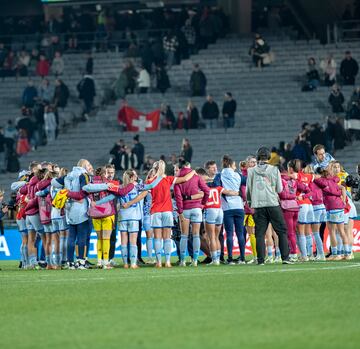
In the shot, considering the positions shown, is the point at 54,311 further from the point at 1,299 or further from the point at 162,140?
the point at 162,140

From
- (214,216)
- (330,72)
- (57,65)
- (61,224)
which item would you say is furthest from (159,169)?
(57,65)

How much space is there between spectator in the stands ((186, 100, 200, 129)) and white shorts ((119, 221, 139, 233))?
2000cm

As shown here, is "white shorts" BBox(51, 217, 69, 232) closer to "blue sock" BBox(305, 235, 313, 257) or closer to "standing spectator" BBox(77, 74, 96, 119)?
"blue sock" BBox(305, 235, 313, 257)

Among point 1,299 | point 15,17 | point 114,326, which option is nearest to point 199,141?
Answer: point 15,17

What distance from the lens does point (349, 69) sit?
156 feet

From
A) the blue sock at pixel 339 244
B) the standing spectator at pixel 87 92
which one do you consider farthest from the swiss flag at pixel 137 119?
the blue sock at pixel 339 244

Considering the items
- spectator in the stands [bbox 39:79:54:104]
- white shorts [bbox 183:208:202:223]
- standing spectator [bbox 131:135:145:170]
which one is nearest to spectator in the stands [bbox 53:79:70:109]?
spectator in the stands [bbox 39:79:54:104]

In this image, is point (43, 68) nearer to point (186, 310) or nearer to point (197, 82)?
point (197, 82)

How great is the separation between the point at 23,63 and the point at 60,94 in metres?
4.21

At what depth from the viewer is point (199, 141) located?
154 ft

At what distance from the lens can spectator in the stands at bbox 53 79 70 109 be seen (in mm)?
49938

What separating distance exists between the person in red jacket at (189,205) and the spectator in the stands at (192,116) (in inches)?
781

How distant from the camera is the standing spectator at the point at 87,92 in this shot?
1962 inches

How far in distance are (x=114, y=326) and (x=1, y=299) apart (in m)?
4.11
